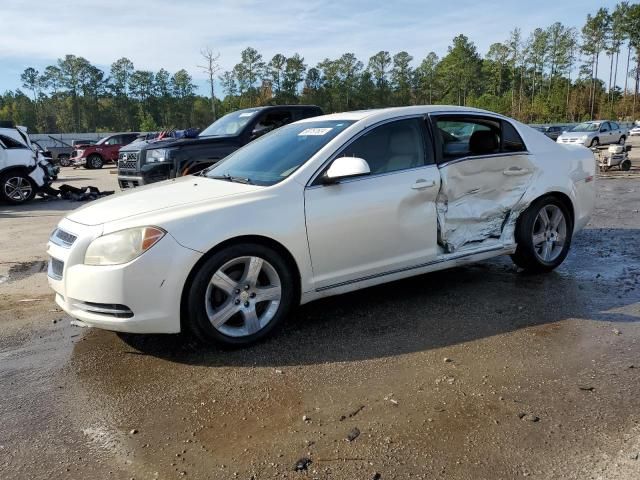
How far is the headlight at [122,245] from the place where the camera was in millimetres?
3430

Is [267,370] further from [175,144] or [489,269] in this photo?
[175,144]

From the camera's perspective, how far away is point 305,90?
90938 millimetres

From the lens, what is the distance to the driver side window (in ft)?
14.3

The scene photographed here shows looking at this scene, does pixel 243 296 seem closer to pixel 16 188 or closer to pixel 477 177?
pixel 477 177

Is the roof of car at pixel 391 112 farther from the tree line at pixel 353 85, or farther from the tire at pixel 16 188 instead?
the tree line at pixel 353 85

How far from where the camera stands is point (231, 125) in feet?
32.0

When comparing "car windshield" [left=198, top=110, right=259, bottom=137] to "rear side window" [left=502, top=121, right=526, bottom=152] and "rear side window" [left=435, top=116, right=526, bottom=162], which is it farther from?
"rear side window" [left=502, top=121, right=526, bottom=152]

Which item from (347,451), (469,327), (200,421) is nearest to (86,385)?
(200,421)

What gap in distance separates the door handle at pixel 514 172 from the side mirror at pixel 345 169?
166cm

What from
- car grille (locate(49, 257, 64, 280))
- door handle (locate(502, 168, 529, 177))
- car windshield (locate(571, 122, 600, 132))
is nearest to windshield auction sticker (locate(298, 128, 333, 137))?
door handle (locate(502, 168, 529, 177))

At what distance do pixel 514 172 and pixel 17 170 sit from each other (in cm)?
1208

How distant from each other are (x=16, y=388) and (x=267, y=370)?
1536mm

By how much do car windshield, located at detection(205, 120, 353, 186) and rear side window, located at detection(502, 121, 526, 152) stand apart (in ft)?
5.36

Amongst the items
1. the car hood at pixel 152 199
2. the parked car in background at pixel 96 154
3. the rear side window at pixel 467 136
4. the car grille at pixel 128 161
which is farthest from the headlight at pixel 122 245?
the parked car in background at pixel 96 154
